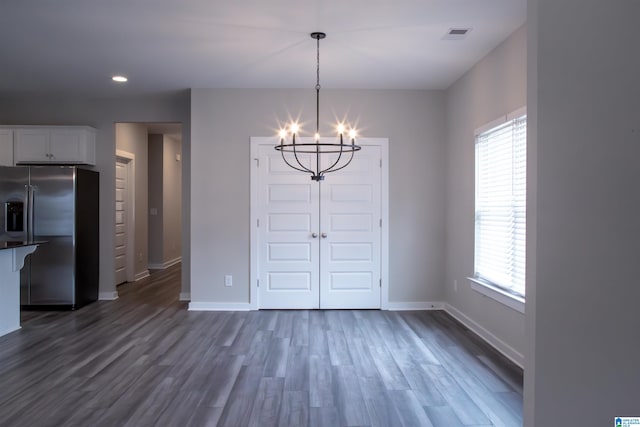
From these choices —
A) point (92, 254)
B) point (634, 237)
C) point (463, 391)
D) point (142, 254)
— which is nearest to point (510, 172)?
point (463, 391)

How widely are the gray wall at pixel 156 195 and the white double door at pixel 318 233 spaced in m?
4.09

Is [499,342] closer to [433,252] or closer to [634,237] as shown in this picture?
[433,252]

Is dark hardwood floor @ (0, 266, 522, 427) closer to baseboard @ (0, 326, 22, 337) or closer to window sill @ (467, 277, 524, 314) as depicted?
baseboard @ (0, 326, 22, 337)

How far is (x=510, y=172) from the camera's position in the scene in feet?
11.4

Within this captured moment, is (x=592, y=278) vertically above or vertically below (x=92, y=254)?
above

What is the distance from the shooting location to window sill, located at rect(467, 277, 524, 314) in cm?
325

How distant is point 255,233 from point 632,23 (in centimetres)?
444

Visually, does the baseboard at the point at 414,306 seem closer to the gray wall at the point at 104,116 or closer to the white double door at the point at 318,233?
the white double door at the point at 318,233

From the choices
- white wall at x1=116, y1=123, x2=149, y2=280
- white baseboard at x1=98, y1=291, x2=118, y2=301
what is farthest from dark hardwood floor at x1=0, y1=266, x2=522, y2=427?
white wall at x1=116, y1=123, x2=149, y2=280

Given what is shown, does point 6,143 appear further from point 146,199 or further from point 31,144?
point 146,199

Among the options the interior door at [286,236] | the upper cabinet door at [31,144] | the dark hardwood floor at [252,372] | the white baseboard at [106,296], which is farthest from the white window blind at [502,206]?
the upper cabinet door at [31,144]

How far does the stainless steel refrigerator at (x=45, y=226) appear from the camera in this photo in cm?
500

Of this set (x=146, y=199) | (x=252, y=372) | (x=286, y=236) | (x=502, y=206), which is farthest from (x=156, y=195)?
(x=502, y=206)

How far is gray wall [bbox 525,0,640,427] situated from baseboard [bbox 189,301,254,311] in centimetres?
409
